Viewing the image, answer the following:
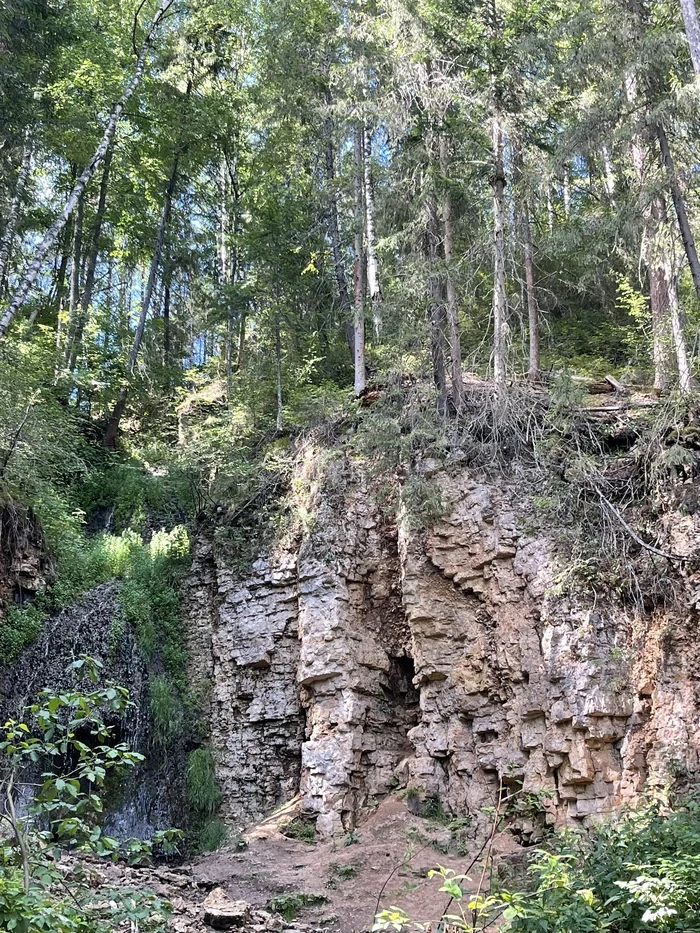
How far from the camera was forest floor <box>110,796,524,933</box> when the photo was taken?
832 centimetres

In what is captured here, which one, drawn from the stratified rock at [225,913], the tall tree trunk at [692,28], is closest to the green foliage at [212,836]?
the stratified rock at [225,913]

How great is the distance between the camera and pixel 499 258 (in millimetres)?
11703

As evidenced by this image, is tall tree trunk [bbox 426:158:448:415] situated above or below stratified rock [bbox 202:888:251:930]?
above

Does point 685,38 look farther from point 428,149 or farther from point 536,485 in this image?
point 536,485

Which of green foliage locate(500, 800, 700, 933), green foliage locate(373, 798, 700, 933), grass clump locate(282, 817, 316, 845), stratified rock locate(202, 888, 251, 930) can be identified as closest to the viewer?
green foliage locate(373, 798, 700, 933)

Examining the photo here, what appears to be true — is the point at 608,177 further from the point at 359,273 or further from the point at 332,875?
the point at 332,875

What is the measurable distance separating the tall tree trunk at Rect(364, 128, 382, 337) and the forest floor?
8.07 m

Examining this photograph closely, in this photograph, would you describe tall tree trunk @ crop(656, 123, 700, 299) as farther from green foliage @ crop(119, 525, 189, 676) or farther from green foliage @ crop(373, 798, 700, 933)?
→ green foliage @ crop(119, 525, 189, 676)

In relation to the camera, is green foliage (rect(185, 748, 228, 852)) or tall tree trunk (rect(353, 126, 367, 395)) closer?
green foliage (rect(185, 748, 228, 852))

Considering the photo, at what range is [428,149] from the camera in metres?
12.6

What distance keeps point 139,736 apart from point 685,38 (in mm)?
12708

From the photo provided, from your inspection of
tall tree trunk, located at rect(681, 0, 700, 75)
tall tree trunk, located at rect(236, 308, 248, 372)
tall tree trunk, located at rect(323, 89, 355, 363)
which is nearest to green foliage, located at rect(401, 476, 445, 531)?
tall tree trunk, located at rect(323, 89, 355, 363)

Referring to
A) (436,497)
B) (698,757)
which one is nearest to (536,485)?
(436,497)

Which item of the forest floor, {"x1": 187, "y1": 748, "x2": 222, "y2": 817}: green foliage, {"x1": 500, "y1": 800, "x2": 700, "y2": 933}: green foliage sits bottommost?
the forest floor
